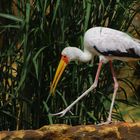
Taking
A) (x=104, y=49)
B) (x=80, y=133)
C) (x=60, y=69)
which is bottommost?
(x=80, y=133)

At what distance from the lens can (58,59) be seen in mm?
3941

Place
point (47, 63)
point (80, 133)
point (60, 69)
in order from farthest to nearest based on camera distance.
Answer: point (47, 63), point (60, 69), point (80, 133)

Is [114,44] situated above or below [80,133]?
above

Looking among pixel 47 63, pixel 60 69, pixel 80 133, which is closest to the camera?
pixel 80 133

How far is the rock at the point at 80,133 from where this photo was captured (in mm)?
3162

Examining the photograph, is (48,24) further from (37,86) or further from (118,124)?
(118,124)

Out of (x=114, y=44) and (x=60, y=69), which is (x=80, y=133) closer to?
(x=60, y=69)

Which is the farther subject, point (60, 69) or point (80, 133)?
point (60, 69)

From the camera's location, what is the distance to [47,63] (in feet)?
12.8

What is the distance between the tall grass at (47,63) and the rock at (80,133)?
0.55 metres

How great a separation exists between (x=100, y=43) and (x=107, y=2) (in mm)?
353

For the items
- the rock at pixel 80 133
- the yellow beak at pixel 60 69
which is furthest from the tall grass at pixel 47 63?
the rock at pixel 80 133

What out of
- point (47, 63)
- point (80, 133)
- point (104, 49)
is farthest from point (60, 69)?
point (80, 133)

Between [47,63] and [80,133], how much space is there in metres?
0.80
